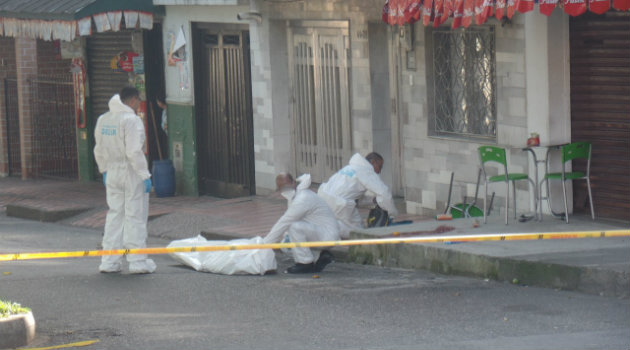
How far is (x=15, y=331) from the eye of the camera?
26.6 feet

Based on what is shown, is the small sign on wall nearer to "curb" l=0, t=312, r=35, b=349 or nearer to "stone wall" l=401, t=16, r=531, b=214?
"stone wall" l=401, t=16, r=531, b=214

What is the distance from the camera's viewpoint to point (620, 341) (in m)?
7.56

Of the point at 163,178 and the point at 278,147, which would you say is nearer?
the point at 278,147

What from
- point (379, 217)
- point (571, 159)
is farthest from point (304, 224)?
point (571, 159)

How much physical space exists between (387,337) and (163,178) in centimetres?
1032

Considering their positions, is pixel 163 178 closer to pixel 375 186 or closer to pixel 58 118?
pixel 58 118

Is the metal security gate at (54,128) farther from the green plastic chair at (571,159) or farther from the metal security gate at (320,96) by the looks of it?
the green plastic chair at (571,159)

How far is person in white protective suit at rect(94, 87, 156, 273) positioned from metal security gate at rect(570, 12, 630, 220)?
14.9 ft

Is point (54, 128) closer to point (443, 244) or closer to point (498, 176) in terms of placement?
point (498, 176)

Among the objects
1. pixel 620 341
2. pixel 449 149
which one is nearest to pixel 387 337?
pixel 620 341

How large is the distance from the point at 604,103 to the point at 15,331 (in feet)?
21.7

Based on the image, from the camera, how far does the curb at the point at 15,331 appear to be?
805 cm

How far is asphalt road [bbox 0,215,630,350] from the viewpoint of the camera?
8.04m

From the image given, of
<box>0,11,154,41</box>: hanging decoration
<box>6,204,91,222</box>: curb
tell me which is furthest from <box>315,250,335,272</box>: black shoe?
<box>0,11,154,41</box>: hanging decoration
